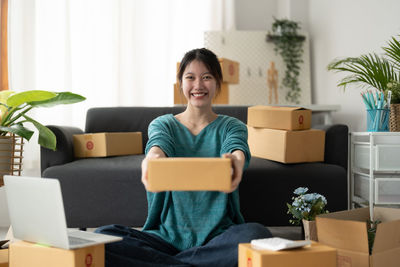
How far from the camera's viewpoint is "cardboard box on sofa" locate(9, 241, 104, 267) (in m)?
1.22

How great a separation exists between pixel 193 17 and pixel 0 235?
2.63m

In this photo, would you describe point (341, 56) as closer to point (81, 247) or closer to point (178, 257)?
point (178, 257)

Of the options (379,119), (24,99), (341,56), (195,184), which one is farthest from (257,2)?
(195,184)

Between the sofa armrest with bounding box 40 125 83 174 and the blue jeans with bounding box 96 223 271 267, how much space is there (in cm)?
109

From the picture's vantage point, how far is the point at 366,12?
324 centimetres

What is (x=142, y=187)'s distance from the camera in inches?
93.7

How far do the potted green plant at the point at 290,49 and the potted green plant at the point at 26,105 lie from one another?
2.43m

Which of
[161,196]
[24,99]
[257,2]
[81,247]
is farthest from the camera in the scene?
[257,2]

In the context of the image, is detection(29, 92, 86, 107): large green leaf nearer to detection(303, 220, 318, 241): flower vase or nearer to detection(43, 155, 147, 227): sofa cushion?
detection(43, 155, 147, 227): sofa cushion

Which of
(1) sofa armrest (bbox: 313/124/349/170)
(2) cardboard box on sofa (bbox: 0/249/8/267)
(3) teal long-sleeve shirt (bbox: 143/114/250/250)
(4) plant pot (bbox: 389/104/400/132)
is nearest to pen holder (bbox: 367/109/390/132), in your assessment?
(4) plant pot (bbox: 389/104/400/132)

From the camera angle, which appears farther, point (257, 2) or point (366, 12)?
point (257, 2)

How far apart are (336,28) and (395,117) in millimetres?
1640

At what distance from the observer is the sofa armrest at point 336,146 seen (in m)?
2.48

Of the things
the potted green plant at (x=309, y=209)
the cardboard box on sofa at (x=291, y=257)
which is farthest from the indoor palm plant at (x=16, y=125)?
the cardboard box on sofa at (x=291, y=257)
